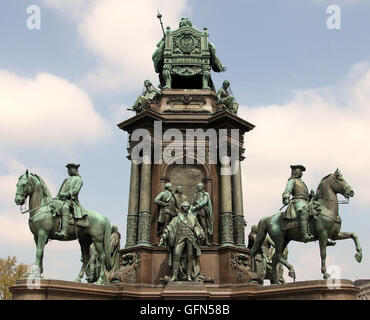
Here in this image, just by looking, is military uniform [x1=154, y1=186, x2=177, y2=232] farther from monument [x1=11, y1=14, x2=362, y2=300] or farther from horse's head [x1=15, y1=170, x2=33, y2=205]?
horse's head [x1=15, y1=170, x2=33, y2=205]

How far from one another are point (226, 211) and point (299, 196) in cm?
291

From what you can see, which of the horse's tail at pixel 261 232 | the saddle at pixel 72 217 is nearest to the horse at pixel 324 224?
the horse's tail at pixel 261 232

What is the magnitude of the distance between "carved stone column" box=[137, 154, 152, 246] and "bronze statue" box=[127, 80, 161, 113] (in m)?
2.02

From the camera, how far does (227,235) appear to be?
1511cm

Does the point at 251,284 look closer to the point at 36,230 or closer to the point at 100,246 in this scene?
the point at 100,246

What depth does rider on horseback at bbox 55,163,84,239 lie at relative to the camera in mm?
12863

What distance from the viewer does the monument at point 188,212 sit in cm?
1286

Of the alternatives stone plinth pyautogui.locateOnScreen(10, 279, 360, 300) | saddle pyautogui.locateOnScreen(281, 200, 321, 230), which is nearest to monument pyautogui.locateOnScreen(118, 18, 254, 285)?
stone plinth pyautogui.locateOnScreen(10, 279, 360, 300)

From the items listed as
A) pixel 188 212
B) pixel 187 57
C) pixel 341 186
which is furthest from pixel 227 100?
pixel 341 186

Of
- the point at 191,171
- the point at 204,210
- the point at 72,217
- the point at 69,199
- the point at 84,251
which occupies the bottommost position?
the point at 84,251

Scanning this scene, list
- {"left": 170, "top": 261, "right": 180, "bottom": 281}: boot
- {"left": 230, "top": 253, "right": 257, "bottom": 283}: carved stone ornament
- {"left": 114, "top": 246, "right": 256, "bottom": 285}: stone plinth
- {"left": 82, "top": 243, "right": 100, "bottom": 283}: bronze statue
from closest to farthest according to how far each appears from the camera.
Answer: {"left": 170, "top": 261, "right": 180, "bottom": 281}: boot, {"left": 230, "top": 253, "right": 257, "bottom": 283}: carved stone ornament, {"left": 114, "top": 246, "right": 256, "bottom": 285}: stone plinth, {"left": 82, "top": 243, "right": 100, "bottom": 283}: bronze statue

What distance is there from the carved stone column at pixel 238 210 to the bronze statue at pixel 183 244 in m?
1.91

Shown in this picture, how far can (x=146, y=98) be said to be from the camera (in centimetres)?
1706

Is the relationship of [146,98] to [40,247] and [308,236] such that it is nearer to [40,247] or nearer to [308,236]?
[40,247]
